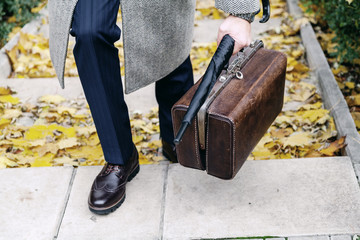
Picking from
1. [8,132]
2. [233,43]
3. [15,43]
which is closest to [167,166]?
[233,43]

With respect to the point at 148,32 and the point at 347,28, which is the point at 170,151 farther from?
the point at 347,28

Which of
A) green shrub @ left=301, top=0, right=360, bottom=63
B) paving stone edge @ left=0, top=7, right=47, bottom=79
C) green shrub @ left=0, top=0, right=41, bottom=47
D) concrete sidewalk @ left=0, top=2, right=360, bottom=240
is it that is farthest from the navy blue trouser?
green shrub @ left=0, top=0, right=41, bottom=47

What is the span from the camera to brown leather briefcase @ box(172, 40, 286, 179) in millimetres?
1778

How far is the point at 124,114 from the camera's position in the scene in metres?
2.09

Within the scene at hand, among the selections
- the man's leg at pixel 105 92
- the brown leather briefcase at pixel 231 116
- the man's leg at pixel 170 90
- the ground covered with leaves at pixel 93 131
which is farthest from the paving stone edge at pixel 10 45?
the brown leather briefcase at pixel 231 116

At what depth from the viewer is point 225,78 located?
6.26 feet

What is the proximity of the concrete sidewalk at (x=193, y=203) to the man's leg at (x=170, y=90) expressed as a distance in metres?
0.22

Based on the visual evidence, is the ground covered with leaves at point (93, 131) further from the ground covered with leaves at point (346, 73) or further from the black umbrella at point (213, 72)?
the black umbrella at point (213, 72)

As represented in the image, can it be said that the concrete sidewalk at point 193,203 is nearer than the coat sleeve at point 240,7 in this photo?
No

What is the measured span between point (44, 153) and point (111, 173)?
730 millimetres

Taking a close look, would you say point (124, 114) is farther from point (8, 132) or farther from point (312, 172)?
point (8, 132)

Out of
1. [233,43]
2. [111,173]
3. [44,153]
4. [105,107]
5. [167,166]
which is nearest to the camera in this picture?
[233,43]

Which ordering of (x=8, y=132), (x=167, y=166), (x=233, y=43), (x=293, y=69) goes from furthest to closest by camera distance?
(x=293, y=69), (x=8, y=132), (x=167, y=166), (x=233, y=43)

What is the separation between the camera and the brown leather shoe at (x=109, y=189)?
6.87 ft
